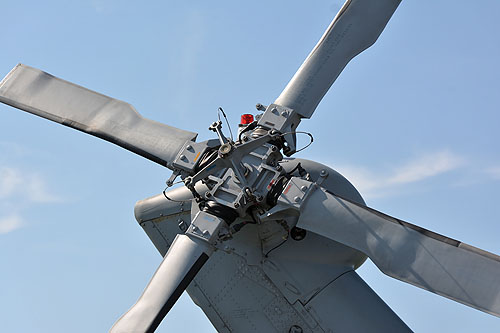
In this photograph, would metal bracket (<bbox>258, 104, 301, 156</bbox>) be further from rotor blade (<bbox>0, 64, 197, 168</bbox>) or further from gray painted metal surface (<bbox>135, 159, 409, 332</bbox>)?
rotor blade (<bbox>0, 64, 197, 168</bbox>)

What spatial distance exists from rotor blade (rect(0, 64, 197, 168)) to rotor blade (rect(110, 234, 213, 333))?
1.49 m

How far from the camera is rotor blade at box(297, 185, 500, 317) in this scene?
6.64 metres

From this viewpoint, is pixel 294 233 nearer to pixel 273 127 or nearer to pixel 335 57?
pixel 273 127

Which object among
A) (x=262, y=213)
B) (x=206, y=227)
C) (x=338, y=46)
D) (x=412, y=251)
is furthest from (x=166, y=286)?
(x=338, y=46)

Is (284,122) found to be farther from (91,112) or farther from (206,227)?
(91,112)

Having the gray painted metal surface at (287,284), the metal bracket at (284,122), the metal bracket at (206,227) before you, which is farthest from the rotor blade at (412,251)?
the gray painted metal surface at (287,284)

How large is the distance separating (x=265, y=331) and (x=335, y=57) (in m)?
3.82

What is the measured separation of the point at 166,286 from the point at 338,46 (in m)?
4.15

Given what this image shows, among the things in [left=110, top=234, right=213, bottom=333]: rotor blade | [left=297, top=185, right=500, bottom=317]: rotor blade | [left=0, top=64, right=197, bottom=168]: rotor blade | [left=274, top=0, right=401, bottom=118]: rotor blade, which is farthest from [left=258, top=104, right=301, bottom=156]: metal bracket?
[left=110, top=234, right=213, bottom=333]: rotor blade

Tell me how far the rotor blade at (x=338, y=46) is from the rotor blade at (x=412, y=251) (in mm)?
1883

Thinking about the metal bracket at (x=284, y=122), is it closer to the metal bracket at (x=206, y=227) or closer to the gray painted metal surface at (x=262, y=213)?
the gray painted metal surface at (x=262, y=213)

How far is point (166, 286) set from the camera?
24.9 ft

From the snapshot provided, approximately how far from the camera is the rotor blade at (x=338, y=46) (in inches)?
373

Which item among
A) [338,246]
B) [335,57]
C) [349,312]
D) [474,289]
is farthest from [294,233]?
[474,289]
